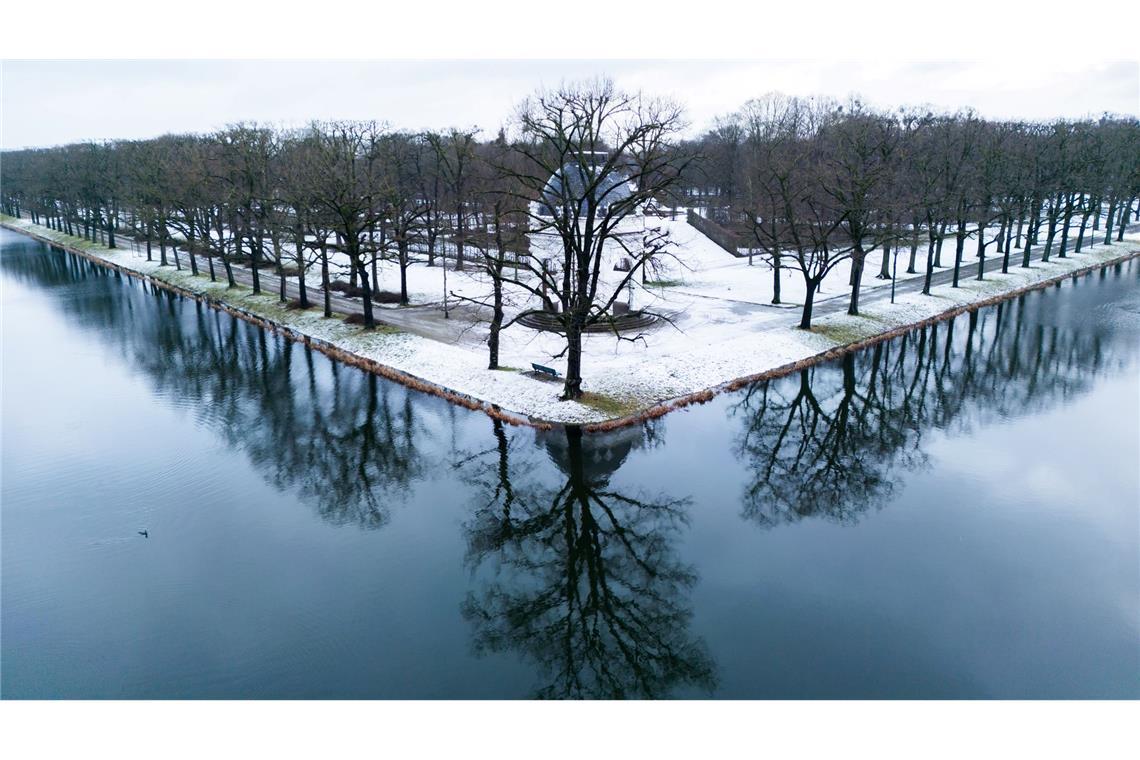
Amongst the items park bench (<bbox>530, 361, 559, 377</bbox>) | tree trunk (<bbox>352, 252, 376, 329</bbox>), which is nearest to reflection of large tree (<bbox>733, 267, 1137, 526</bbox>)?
park bench (<bbox>530, 361, 559, 377</bbox>)

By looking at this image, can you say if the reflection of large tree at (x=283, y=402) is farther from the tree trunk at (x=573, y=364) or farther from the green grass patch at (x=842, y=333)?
the green grass patch at (x=842, y=333)

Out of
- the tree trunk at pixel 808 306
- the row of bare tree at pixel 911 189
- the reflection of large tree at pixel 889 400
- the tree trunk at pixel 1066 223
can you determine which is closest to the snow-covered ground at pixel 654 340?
the tree trunk at pixel 808 306

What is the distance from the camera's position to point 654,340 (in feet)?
122

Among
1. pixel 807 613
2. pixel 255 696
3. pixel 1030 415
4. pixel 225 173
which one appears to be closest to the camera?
pixel 255 696

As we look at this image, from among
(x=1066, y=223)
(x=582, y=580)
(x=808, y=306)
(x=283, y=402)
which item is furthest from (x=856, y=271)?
(x=1066, y=223)

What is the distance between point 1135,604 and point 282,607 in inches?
748

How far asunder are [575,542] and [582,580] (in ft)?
5.85

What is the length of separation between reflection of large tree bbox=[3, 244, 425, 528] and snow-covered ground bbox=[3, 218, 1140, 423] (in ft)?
8.22

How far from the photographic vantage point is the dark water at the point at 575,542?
47.8ft

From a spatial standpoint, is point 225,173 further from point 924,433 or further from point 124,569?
point 924,433

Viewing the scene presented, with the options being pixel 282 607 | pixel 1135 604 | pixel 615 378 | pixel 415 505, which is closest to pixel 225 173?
pixel 615 378

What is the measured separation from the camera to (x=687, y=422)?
27531mm

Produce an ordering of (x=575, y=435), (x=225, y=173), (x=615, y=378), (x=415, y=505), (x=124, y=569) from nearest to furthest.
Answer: (x=124, y=569) → (x=415, y=505) → (x=575, y=435) → (x=615, y=378) → (x=225, y=173)

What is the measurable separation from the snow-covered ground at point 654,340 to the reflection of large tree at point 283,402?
8.22ft
